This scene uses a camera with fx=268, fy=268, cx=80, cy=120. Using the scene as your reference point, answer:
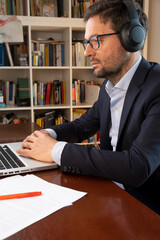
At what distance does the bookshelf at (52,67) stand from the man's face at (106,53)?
167 centimetres

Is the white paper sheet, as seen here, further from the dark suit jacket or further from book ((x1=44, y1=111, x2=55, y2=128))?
book ((x1=44, y1=111, x2=55, y2=128))

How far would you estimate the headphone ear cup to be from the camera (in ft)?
3.60

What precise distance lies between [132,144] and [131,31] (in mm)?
465

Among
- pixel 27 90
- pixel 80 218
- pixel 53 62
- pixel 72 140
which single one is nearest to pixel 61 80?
pixel 53 62

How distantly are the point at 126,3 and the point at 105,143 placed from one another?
2.10 ft

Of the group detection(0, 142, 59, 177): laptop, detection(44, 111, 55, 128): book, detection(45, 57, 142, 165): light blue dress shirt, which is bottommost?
→ detection(44, 111, 55, 128): book

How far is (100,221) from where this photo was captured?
60 cm

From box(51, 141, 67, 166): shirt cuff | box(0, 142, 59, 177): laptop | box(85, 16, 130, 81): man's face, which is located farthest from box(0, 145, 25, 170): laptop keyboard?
box(85, 16, 130, 81): man's face

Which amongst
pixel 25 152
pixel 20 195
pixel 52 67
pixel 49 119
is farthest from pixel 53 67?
pixel 20 195

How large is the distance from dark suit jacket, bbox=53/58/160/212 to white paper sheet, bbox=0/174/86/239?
0.12 m

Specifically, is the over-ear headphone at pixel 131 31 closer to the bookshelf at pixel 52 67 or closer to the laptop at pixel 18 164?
the laptop at pixel 18 164

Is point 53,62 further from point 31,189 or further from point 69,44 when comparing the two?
point 31,189

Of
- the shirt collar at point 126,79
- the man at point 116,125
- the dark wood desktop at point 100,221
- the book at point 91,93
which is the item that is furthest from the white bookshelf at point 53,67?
the dark wood desktop at point 100,221

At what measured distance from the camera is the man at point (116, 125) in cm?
86
